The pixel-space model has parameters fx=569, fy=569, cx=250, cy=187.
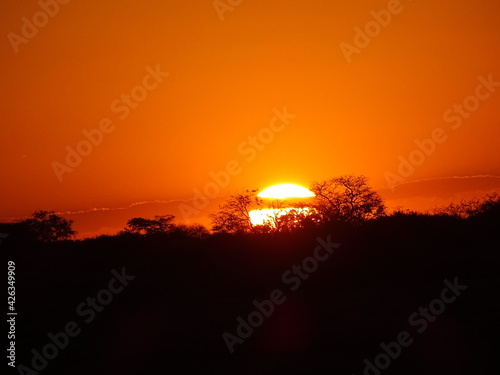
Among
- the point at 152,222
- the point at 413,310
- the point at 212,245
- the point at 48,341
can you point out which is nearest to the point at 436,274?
the point at 413,310

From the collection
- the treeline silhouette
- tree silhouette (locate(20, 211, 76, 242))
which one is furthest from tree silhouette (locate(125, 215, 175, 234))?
the treeline silhouette

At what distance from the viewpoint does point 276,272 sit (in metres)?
28.1

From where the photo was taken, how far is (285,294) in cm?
2436

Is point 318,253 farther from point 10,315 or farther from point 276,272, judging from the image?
point 10,315

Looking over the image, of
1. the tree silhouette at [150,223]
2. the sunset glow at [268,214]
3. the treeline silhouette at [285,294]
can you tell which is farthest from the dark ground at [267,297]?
the tree silhouette at [150,223]

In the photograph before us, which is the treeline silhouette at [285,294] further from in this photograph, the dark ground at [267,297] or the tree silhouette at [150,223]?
the tree silhouette at [150,223]

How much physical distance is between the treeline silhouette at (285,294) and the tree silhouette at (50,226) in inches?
977

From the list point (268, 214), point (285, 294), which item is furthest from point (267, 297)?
point (268, 214)

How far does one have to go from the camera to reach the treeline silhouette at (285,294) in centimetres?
1433

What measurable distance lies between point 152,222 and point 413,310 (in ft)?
147

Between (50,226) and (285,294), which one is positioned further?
(50,226)

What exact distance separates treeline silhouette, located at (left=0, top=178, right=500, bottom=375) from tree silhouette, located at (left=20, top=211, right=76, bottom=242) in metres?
24.8

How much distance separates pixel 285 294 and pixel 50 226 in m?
44.7

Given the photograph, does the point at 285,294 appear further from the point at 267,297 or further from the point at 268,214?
the point at 268,214
